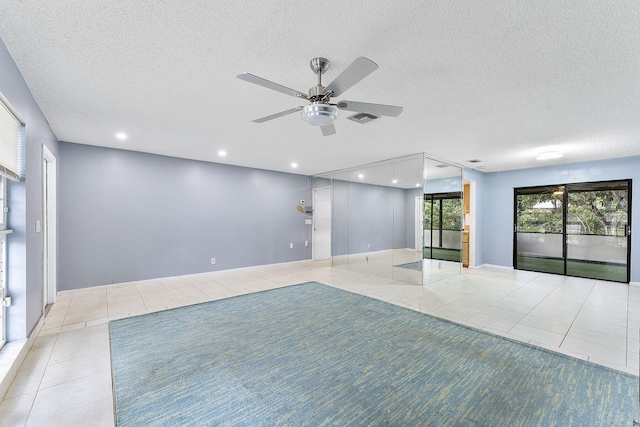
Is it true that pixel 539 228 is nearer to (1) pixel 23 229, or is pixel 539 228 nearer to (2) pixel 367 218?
(2) pixel 367 218

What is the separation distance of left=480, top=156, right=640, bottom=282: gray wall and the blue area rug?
4628mm

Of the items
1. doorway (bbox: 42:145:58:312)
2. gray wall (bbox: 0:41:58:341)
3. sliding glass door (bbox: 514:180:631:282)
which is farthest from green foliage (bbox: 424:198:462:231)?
doorway (bbox: 42:145:58:312)

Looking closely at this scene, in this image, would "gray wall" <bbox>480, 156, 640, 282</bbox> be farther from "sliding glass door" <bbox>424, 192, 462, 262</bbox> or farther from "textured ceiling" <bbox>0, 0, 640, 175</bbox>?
"textured ceiling" <bbox>0, 0, 640, 175</bbox>

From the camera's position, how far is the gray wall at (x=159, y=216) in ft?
14.8

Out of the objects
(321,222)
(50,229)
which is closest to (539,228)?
(321,222)

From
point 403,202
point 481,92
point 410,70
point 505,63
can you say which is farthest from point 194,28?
point 403,202

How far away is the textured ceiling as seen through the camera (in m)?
1.62

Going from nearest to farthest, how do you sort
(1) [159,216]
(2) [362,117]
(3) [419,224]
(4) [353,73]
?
(4) [353,73] → (2) [362,117] → (1) [159,216] → (3) [419,224]

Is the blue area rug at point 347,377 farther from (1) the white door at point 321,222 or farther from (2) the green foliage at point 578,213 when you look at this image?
(2) the green foliage at point 578,213

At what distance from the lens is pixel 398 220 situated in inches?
222

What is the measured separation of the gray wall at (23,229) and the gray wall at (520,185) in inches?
323

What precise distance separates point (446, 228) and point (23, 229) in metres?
6.61

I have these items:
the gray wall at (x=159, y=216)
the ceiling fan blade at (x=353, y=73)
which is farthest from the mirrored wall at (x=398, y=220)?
the ceiling fan blade at (x=353, y=73)

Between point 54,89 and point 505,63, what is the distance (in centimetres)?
404
